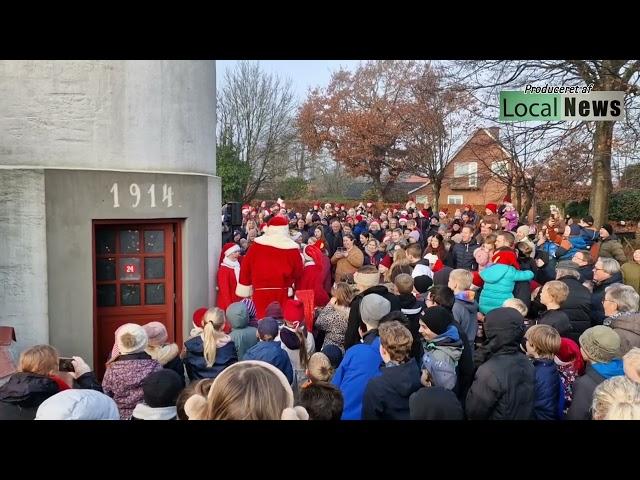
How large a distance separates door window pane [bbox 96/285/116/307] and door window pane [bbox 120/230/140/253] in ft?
1.54

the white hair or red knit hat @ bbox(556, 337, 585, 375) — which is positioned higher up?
the white hair

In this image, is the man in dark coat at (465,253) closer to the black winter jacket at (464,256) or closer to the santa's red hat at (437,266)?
the black winter jacket at (464,256)

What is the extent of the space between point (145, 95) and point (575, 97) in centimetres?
1138

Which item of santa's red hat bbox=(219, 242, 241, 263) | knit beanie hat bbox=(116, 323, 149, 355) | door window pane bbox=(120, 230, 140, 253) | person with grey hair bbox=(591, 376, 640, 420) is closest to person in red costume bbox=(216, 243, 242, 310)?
santa's red hat bbox=(219, 242, 241, 263)

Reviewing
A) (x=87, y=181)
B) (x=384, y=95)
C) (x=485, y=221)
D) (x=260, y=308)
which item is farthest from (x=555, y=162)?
(x=384, y=95)

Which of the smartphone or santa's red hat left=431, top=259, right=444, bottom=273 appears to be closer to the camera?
the smartphone

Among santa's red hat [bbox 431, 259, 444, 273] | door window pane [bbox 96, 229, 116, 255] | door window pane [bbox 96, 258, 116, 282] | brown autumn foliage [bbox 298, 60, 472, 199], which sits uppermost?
brown autumn foliage [bbox 298, 60, 472, 199]

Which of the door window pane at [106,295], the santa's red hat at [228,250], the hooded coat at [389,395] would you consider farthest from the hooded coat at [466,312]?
the door window pane at [106,295]

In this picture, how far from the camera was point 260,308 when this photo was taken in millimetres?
7906

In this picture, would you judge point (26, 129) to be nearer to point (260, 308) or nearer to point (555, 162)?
point (260, 308)

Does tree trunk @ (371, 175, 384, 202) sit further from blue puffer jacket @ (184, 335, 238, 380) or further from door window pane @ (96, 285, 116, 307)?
blue puffer jacket @ (184, 335, 238, 380)

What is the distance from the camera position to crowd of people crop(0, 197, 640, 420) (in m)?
3.31

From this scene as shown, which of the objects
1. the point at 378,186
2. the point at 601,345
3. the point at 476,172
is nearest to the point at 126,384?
the point at 601,345

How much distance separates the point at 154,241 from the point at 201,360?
111 inches
